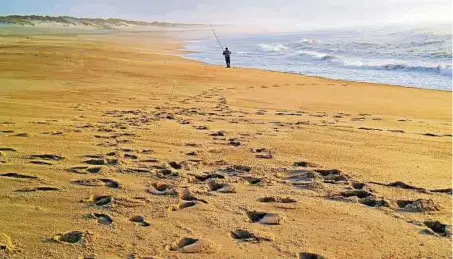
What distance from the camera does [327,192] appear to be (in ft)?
11.9

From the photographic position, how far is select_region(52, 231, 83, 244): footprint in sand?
9.08 ft

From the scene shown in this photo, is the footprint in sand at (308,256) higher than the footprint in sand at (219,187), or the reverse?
the footprint in sand at (219,187)

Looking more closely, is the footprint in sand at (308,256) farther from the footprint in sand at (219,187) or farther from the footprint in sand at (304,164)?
the footprint in sand at (304,164)

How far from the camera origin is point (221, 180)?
12.9 feet

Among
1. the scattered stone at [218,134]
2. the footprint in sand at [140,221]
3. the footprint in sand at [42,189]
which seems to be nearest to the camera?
the footprint in sand at [140,221]

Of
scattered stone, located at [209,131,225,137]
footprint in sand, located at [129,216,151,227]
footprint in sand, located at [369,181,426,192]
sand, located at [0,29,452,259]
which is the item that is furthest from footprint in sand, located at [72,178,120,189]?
footprint in sand, located at [369,181,426,192]

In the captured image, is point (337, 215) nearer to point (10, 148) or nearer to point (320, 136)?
point (320, 136)

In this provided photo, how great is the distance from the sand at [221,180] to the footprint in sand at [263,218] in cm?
1

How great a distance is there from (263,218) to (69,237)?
50.4 inches

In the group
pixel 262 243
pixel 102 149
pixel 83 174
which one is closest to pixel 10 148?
pixel 102 149

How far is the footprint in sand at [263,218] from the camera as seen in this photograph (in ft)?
10.1

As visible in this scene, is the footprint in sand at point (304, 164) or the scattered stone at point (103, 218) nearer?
the scattered stone at point (103, 218)

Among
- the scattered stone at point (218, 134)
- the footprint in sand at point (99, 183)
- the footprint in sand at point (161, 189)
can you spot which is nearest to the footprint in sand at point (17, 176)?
the footprint in sand at point (99, 183)

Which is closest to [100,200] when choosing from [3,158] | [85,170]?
[85,170]
